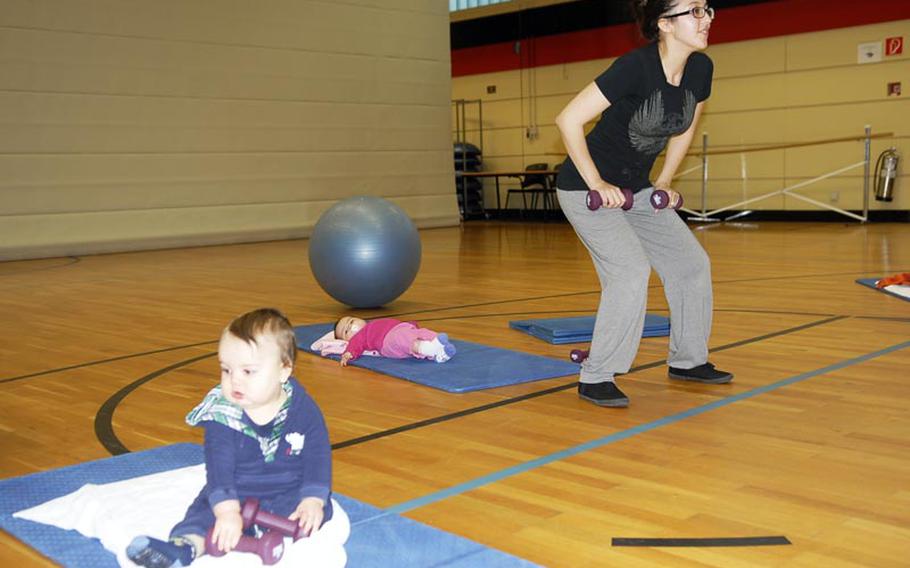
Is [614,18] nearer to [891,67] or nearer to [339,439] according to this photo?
[891,67]

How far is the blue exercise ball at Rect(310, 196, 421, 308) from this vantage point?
5.32 m

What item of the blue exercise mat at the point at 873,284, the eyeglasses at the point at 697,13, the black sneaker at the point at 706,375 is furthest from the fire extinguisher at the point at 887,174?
the eyeglasses at the point at 697,13

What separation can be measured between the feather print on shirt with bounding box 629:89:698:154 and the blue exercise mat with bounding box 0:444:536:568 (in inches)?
62.4

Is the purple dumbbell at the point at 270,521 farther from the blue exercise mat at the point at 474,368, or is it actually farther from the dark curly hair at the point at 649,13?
the dark curly hair at the point at 649,13

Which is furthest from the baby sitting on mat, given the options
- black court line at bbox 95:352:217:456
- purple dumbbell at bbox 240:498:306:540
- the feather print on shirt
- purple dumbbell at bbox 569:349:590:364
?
purple dumbbell at bbox 240:498:306:540

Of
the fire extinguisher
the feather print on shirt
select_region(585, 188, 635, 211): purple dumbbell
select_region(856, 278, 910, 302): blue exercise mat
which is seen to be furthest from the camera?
the fire extinguisher

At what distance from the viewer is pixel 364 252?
17.4ft

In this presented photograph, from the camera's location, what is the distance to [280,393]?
6.38ft

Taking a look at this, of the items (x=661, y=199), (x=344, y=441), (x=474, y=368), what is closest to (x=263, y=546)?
(x=344, y=441)

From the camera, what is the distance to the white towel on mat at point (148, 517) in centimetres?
190

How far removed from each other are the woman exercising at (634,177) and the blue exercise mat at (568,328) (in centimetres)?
91

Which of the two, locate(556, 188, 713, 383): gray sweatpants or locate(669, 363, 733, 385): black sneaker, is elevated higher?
locate(556, 188, 713, 383): gray sweatpants

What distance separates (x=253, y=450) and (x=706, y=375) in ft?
6.67

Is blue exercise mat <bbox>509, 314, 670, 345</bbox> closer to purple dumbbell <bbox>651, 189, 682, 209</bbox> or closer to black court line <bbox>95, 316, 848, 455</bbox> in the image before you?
black court line <bbox>95, 316, 848, 455</bbox>
